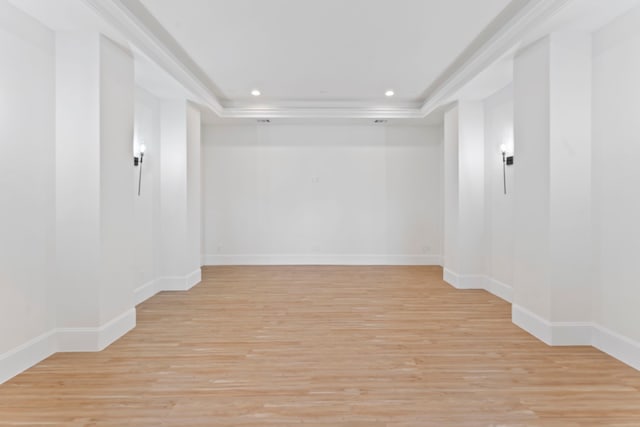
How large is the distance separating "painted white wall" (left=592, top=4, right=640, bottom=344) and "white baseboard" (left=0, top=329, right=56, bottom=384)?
521 centimetres

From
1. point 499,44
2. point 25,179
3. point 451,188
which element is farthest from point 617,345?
point 25,179

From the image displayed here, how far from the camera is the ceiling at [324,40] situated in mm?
3615

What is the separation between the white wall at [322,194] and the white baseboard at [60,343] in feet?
14.1

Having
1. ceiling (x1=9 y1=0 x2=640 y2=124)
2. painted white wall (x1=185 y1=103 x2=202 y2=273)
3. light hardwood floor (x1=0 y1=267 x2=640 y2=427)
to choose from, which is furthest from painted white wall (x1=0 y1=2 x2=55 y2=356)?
painted white wall (x1=185 y1=103 x2=202 y2=273)

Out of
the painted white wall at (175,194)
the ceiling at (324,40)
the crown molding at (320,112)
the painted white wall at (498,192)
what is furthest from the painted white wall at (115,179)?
the painted white wall at (498,192)

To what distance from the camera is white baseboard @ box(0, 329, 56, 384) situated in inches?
113

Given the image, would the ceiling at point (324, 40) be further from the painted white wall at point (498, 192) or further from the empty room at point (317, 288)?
the painted white wall at point (498, 192)

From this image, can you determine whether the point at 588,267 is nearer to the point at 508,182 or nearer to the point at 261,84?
the point at 508,182

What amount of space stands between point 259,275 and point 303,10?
4.81 metres

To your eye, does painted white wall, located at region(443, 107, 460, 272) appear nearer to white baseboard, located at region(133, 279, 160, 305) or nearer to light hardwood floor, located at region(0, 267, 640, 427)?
light hardwood floor, located at region(0, 267, 640, 427)

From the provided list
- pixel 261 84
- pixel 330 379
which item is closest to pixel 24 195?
pixel 330 379

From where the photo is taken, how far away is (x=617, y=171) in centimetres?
331

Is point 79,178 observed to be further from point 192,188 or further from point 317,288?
point 317,288

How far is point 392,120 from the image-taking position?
24.8ft
